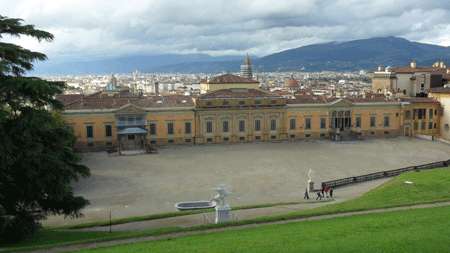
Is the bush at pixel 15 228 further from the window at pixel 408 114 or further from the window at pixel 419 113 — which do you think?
the window at pixel 419 113

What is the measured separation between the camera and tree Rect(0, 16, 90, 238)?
14586 millimetres

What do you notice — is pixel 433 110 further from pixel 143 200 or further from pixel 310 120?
pixel 143 200

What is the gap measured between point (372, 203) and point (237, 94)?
29.8 metres

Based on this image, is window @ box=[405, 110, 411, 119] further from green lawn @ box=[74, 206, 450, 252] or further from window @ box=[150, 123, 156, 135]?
green lawn @ box=[74, 206, 450, 252]

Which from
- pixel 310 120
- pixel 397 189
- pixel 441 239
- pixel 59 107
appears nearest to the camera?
pixel 441 239

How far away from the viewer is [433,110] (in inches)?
2083

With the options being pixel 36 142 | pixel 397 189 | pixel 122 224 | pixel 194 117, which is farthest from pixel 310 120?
pixel 36 142

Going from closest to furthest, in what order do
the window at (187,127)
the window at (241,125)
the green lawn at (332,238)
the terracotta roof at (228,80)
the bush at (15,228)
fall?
the green lawn at (332,238)
the bush at (15,228)
the window at (187,127)
the window at (241,125)
the terracotta roof at (228,80)

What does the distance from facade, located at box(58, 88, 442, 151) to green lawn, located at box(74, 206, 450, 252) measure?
2940 cm

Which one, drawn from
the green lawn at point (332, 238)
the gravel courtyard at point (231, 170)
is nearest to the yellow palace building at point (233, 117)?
the gravel courtyard at point (231, 170)

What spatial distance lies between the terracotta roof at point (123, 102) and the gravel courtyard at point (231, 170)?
5476 mm

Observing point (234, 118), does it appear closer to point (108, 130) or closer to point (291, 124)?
point (291, 124)

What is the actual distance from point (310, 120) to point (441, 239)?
38.3 metres

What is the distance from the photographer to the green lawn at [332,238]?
12.5 meters
